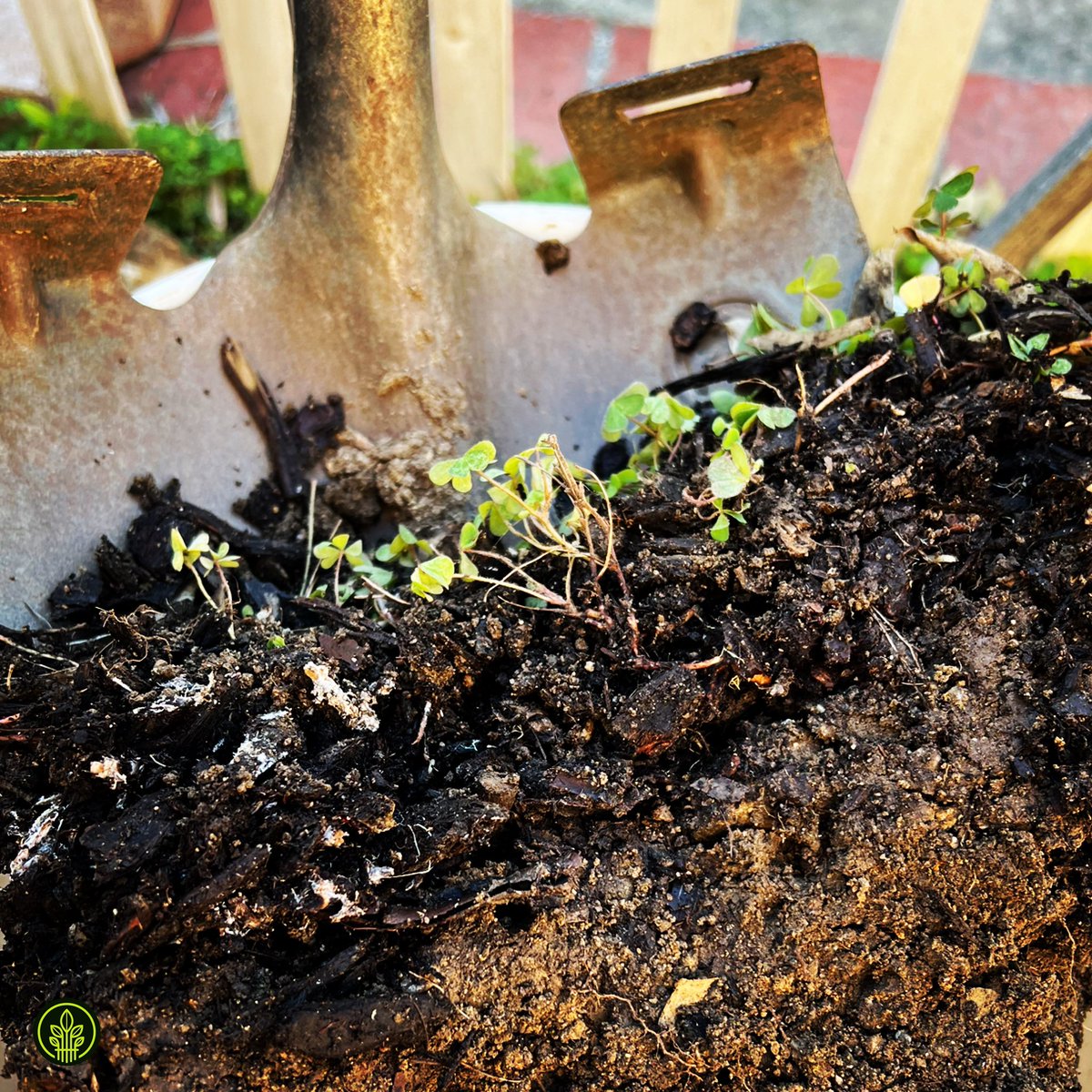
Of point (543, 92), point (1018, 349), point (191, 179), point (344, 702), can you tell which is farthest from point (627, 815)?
point (543, 92)

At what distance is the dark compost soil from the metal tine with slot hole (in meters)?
0.24

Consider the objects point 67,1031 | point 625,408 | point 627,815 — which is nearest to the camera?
point 67,1031

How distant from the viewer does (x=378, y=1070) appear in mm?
777

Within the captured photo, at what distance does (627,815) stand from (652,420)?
41cm

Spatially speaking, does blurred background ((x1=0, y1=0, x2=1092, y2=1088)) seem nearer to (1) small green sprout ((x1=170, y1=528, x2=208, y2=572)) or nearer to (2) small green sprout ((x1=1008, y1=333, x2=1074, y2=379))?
(1) small green sprout ((x1=170, y1=528, x2=208, y2=572))

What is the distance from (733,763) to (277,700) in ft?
1.32

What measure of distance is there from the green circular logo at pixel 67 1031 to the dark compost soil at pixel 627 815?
0.01 m

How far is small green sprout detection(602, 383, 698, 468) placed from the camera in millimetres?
1065

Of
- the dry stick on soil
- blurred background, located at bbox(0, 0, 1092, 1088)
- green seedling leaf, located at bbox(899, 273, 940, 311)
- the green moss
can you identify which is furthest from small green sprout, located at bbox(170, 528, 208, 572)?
the green moss

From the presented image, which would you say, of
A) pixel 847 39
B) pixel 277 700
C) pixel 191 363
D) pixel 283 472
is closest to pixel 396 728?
pixel 277 700

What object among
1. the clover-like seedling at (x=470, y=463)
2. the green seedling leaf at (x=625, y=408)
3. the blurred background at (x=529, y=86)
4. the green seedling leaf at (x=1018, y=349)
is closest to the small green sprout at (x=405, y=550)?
the clover-like seedling at (x=470, y=463)

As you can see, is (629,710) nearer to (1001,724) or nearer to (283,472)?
(1001,724)

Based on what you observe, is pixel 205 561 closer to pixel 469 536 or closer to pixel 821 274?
pixel 469 536

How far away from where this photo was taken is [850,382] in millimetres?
1063
